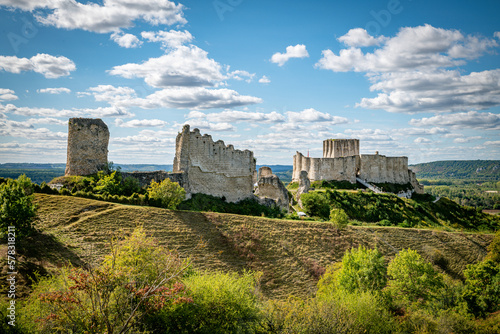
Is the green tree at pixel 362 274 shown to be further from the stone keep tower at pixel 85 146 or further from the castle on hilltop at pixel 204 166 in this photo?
the stone keep tower at pixel 85 146

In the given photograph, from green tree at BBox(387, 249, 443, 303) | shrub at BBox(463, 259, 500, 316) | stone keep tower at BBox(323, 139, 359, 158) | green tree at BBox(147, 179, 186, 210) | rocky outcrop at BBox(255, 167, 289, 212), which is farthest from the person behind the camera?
stone keep tower at BBox(323, 139, 359, 158)

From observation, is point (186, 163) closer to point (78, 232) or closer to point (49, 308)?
point (78, 232)

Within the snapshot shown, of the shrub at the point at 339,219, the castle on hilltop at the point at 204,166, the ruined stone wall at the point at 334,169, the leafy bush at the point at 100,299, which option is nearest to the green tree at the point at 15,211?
the leafy bush at the point at 100,299

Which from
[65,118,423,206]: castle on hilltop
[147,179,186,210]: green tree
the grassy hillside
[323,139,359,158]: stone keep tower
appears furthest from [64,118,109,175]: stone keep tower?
[323,139,359,158]: stone keep tower

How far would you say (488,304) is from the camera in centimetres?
2800

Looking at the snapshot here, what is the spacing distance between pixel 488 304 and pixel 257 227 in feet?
68.7

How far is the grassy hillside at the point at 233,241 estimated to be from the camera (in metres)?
25.3

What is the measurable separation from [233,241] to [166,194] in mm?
8318

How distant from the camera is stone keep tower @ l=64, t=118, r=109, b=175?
113 ft

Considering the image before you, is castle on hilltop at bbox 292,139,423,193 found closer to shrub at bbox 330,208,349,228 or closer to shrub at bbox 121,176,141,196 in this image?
shrub at bbox 330,208,349,228

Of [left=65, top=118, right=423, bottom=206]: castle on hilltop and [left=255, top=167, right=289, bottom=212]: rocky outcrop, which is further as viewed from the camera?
[left=255, top=167, right=289, bottom=212]: rocky outcrop

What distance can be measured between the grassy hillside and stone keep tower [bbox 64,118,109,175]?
4827 mm

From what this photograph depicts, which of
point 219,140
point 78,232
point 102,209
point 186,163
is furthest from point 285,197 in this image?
point 78,232

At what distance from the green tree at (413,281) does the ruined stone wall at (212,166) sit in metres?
22.9
